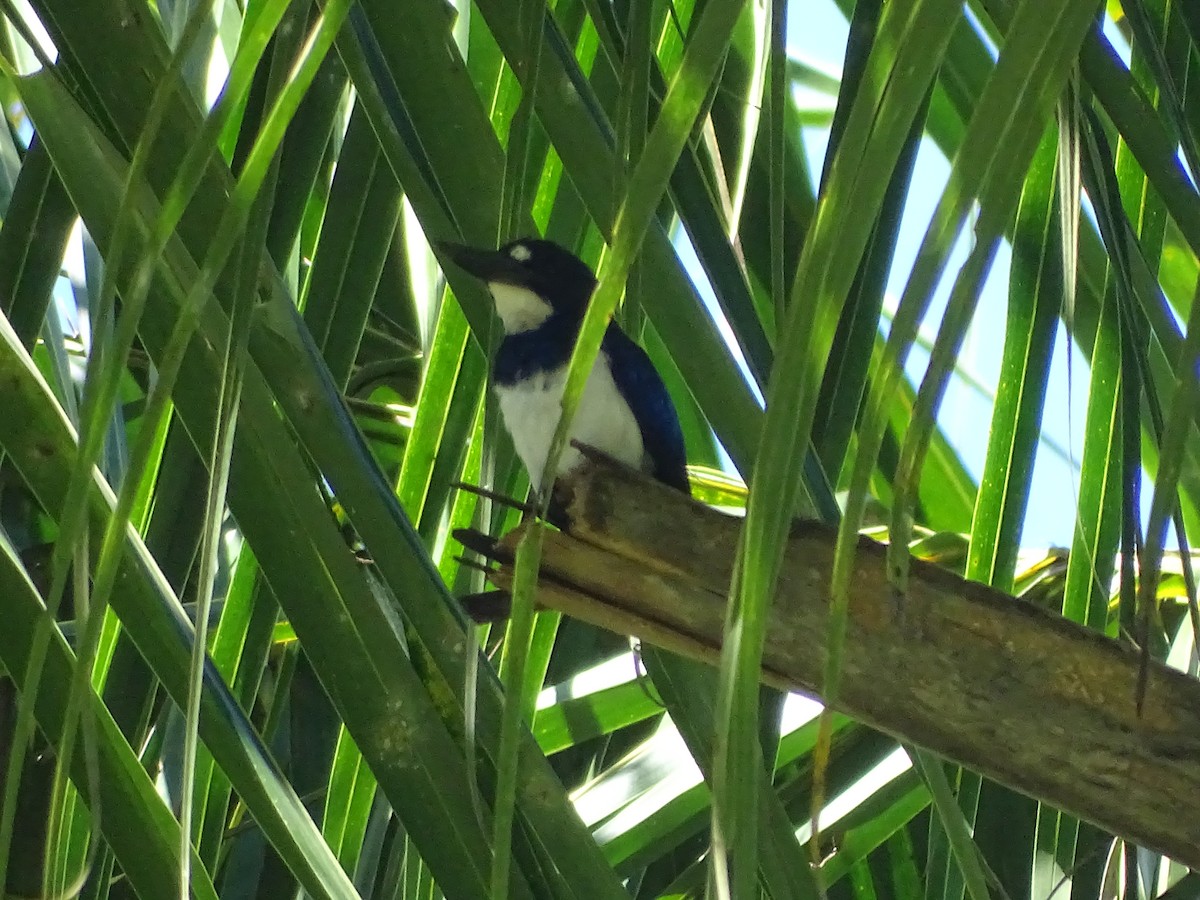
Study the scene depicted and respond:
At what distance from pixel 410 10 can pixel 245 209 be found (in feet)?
1.08

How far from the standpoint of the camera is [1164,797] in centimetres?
67

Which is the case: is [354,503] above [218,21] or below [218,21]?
below

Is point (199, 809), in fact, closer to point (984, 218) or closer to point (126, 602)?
point (126, 602)

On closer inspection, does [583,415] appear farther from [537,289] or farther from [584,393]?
[537,289]

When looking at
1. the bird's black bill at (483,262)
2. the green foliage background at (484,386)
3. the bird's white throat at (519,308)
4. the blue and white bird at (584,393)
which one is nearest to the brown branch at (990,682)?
the green foliage background at (484,386)

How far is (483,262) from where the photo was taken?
0.94m

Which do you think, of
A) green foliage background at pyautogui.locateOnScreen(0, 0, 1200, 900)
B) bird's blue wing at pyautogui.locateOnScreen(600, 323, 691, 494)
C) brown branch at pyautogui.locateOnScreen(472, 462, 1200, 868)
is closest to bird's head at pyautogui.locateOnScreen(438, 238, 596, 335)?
bird's blue wing at pyautogui.locateOnScreen(600, 323, 691, 494)

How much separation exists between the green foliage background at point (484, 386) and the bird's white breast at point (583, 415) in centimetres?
31

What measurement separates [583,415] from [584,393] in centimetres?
8

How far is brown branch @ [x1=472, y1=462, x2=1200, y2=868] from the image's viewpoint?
667 millimetres

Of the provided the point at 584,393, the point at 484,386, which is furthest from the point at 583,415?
the point at 484,386

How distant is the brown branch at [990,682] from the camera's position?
0.67 m

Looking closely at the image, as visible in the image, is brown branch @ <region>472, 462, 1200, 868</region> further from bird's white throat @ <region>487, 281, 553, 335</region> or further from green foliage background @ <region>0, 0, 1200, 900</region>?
bird's white throat @ <region>487, 281, 553, 335</region>

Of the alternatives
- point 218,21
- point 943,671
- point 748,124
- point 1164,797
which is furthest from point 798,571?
point 218,21
